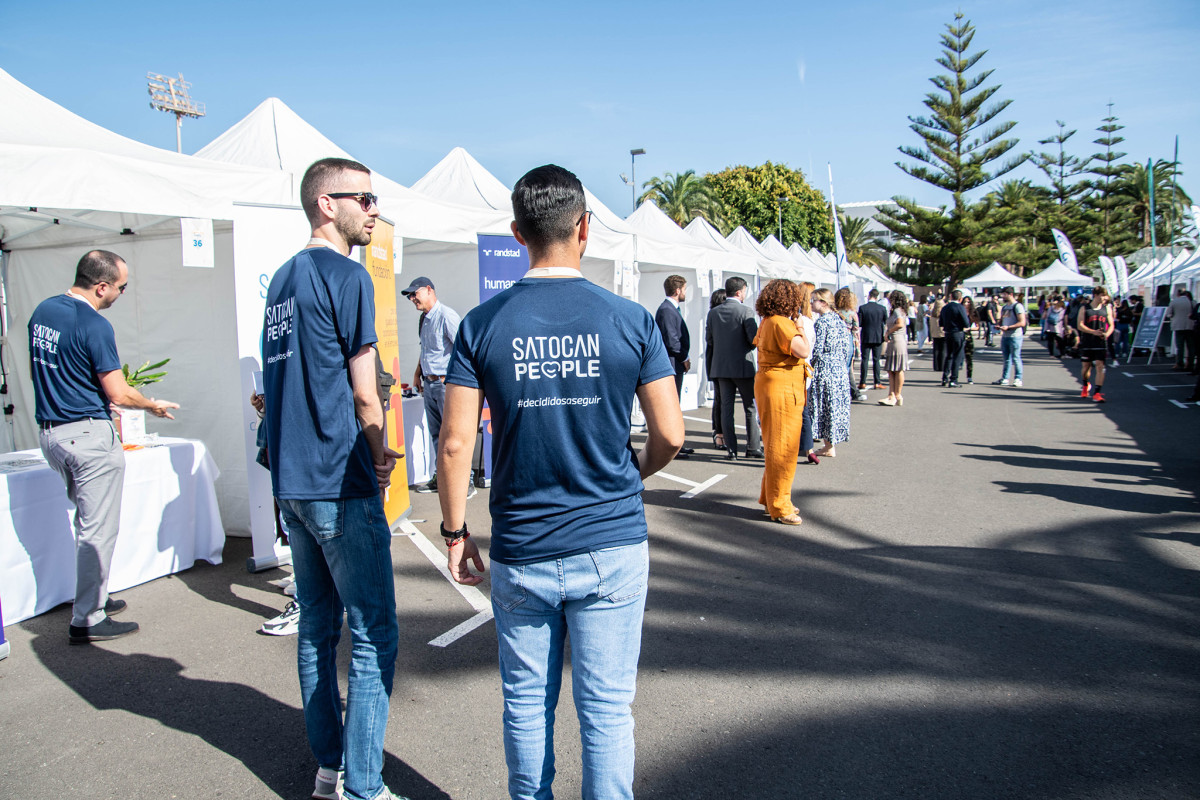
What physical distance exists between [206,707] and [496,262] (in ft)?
15.3

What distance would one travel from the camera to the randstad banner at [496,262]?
6906mm

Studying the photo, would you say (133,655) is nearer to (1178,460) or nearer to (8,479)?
(8,479)

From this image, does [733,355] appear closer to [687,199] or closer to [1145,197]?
[687,199]

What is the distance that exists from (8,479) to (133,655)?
1219mm

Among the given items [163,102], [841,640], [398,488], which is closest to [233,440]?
[398,488]

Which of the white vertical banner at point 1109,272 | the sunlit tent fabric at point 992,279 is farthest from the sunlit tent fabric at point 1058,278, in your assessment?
the white vertical banner at point 1109,272

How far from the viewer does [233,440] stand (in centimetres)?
549

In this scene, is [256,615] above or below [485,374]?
below

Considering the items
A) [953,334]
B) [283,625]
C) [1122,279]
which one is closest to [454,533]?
[283,625]

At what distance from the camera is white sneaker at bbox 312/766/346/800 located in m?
2.45

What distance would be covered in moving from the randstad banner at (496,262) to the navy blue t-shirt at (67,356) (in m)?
3.57

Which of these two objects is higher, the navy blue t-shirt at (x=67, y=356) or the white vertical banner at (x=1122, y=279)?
the white vertical banner at (x=1122, y=279)

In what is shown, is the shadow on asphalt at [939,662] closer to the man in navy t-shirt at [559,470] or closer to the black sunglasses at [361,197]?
the man in navy t-shirt at [559,470]

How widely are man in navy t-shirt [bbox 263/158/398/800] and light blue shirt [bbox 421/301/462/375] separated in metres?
4.18
